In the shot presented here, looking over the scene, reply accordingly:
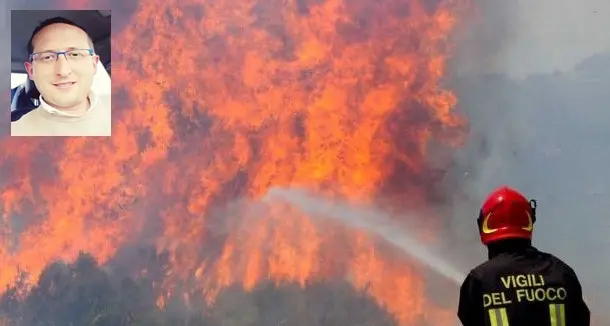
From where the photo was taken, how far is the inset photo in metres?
2.72

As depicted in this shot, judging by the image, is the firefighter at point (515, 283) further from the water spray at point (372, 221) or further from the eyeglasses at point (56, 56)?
the eyeglasses at point (56, 56)

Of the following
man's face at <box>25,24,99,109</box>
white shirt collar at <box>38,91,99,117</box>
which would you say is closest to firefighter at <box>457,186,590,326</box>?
white shirt collar at <box>38,91,99,117</box>

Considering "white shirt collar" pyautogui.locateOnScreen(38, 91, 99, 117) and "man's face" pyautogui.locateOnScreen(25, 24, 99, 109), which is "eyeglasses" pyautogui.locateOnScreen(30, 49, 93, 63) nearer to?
"man's face" pyautogui.locateOnScreen(25, 24, 99, 109)

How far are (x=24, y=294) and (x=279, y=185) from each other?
1.22 metres

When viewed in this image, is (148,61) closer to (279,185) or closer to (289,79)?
(289,79)

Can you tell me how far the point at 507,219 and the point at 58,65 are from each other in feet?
6.80

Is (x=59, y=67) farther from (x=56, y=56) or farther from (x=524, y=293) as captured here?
(x=524, y=293)

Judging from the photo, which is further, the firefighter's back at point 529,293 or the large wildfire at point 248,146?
the large wildfire at point 248,146

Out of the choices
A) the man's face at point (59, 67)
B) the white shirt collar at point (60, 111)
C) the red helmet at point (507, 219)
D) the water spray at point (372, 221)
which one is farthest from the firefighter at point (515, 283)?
the man's face at point (59, 67)

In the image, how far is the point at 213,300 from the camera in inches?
103

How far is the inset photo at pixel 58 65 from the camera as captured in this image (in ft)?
8.94

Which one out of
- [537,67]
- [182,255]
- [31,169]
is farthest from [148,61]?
[537,67]

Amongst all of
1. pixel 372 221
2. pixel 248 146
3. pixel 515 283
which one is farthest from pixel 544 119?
pixel 248 146

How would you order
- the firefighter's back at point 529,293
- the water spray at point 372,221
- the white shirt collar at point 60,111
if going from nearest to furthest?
the firefighter's back at point 529,293, the water spray at point 372,221, the white shirt collar at point 60,111
